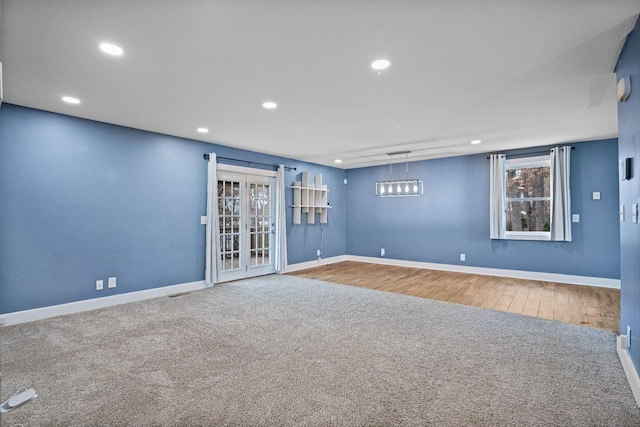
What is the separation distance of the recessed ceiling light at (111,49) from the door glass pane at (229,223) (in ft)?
10.9

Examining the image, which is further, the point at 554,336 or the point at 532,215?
the point at 532,215

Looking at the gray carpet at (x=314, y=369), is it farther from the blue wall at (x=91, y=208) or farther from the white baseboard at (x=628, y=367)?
the blue wall at (x=91, y=208)

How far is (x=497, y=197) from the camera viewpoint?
20.5 feet

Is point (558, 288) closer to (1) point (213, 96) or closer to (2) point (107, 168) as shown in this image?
(1) point (213, 96)

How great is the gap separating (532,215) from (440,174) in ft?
6.34

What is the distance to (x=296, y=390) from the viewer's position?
224 centimetres

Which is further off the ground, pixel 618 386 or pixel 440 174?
pixel 440 174

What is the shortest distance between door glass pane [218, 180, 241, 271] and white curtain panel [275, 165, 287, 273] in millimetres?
889

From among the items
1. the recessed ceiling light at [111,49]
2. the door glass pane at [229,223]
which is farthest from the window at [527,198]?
the recessed ceiling light at [111,49]

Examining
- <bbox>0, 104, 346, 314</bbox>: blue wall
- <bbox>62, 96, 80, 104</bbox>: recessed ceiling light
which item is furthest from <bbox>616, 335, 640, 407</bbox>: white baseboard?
<bbox>62, 96, 80, 104</bbox>: recessed ceiling light

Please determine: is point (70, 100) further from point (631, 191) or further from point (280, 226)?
point (631, 191)

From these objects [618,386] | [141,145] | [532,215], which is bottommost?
[618,386]

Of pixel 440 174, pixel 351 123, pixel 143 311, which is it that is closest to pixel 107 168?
pixel 143 311

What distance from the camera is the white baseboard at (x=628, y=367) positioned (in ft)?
7.00
